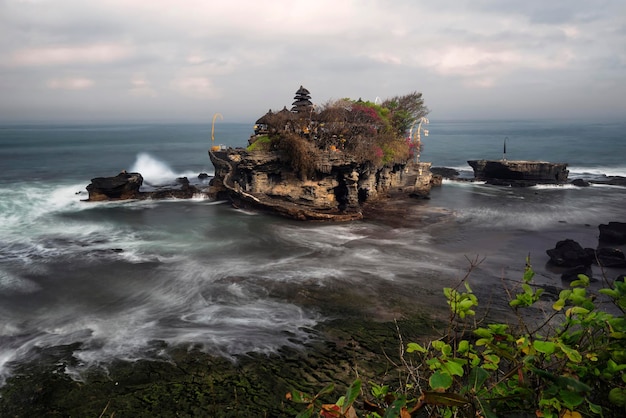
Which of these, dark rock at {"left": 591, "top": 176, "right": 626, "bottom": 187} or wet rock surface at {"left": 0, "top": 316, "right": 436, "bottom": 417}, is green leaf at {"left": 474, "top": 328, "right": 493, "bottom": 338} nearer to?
wet rock surface at {"left": 0, "top": 316, "right": 436, "bottom": 417}

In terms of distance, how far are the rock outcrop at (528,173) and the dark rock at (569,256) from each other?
27.5 metres

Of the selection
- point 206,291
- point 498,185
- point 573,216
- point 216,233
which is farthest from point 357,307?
point 498,185

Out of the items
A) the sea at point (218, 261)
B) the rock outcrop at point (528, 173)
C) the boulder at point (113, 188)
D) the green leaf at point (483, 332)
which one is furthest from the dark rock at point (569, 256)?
the boulder at point (113, 188)

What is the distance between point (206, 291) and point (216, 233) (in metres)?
9.59

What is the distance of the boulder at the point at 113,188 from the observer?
117 feet

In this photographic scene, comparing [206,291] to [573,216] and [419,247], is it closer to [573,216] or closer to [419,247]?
[419,247]

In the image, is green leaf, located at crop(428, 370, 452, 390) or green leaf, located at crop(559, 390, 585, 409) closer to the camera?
green leaf, located at crop(559, 390, 585, 409)

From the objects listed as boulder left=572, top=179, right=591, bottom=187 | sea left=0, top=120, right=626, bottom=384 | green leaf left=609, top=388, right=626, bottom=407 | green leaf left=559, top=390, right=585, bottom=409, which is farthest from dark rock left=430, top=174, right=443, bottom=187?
green leaf left=559, top=390, right=585, bottom=409

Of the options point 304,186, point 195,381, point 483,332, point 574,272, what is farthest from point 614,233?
point 483,332

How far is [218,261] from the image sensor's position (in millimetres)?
21656

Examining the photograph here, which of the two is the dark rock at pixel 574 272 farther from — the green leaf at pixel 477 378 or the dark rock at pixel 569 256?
the green leaf at pixel 477 378

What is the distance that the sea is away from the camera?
14.2m

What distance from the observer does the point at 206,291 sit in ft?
58.4

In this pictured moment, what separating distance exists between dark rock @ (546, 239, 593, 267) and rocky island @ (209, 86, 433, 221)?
1311cm
